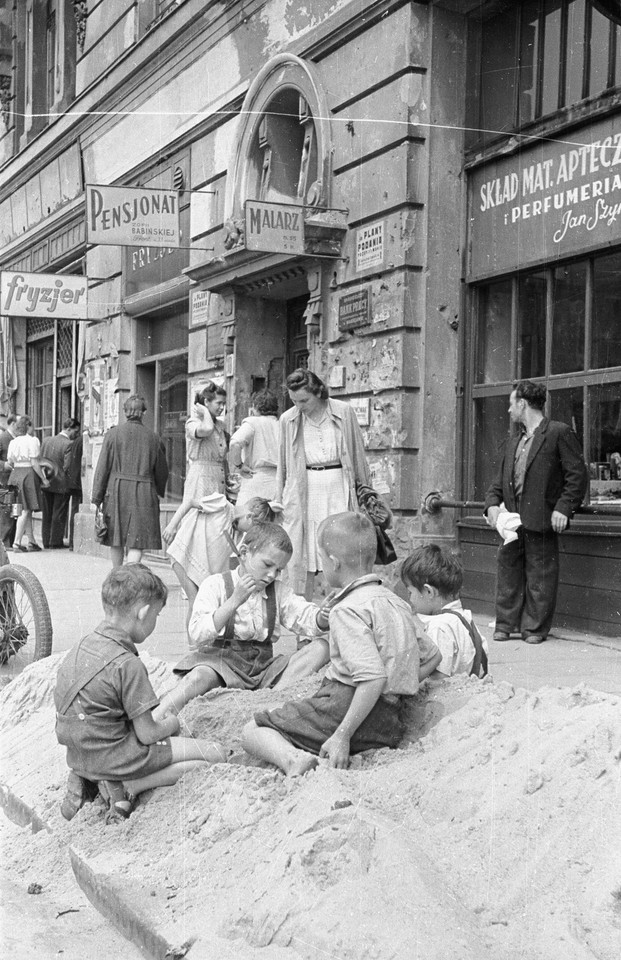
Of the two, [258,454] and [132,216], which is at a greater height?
[132,216]

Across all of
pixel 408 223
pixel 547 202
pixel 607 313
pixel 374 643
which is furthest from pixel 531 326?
pixel 374 643

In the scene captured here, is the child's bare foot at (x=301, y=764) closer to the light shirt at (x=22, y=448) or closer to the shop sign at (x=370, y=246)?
the shop sign at (x=370, y=246)

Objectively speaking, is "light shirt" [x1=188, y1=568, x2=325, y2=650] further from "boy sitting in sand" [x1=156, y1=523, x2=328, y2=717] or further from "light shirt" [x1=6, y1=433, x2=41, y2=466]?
"light shirt" [x1=6, y1=433, x2=41, y2=466]

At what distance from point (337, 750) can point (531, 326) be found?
5.23m

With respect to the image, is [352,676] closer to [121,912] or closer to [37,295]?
[121,912]

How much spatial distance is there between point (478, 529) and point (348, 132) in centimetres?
383

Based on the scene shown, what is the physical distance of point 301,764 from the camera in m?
3.89

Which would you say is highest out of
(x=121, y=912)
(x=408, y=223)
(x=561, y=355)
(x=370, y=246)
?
(x=408, y=223)

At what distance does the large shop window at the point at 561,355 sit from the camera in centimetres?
780

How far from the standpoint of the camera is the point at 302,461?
23.0 ft

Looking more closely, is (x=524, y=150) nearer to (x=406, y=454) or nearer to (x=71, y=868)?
(x=406, y=454)

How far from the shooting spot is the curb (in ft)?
10.1

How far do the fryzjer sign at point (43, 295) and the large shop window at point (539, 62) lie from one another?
829 cm

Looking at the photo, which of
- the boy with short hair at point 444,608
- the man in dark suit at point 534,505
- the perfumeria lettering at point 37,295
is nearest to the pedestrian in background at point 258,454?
the man in dark suit at point 534,505
